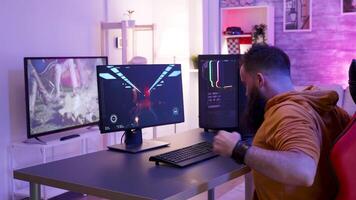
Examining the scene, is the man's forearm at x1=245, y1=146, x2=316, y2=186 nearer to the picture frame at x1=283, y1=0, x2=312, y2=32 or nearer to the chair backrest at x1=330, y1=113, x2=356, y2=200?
the chair backrest at x1=330, y1=113, x2=356, y2=200

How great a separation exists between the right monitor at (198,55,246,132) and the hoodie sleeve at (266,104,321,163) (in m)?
1.09

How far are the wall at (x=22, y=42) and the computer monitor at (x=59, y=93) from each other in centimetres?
23

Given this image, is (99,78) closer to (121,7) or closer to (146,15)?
(121,7)

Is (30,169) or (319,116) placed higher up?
(319,116)

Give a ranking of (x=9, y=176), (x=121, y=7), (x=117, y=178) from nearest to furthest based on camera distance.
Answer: (x=117, y=178), (x=9, y=176), (x=121, y=7)

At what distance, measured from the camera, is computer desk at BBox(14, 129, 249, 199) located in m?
1.62

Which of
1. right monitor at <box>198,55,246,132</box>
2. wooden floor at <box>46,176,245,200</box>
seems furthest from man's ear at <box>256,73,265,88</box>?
wooden floor at <box>46,176,245,200</box>

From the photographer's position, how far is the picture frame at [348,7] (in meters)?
5.00

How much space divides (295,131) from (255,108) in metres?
0.46

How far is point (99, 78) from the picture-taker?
2246 mm

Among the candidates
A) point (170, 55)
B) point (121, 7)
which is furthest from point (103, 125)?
point (170, 55)

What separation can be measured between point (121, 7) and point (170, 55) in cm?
100

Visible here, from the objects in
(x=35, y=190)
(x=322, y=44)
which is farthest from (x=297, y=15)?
(x=35, y=190)

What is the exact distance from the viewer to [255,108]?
194 cm
